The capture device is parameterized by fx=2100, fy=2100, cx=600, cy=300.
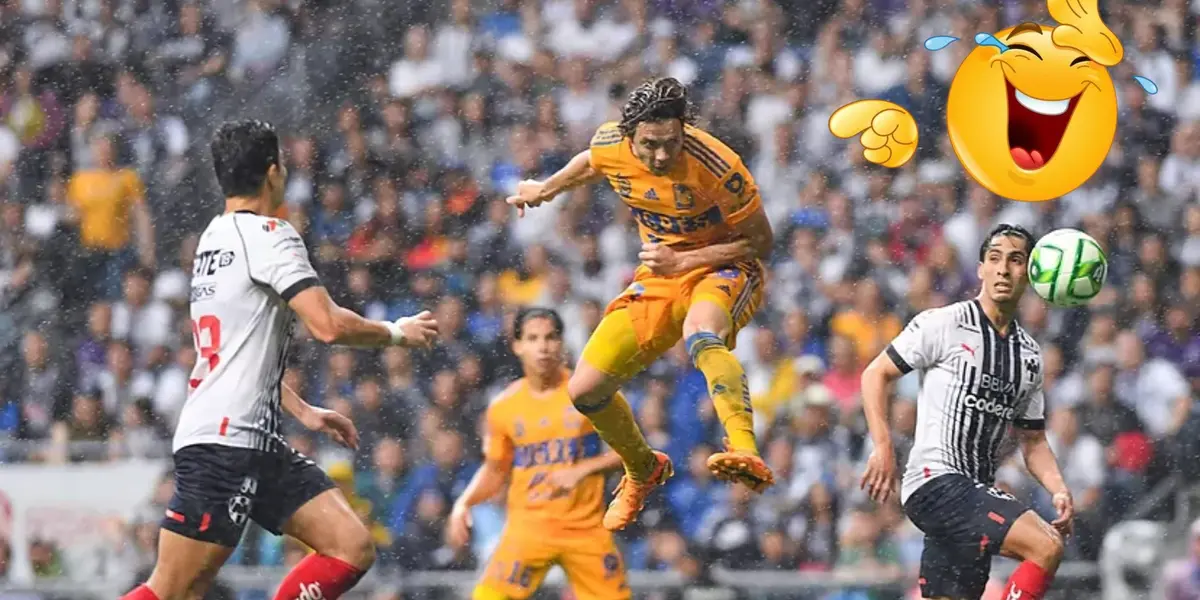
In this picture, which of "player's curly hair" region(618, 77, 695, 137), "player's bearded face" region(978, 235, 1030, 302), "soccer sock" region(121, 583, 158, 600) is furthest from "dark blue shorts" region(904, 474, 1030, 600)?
"soccer sock" region(121, 583, 158, 600)

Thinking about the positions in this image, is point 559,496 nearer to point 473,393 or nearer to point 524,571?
point 524,571

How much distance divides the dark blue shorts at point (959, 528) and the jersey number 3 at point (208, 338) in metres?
3.03

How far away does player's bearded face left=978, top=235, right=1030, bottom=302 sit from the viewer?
862cm

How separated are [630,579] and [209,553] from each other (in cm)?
511

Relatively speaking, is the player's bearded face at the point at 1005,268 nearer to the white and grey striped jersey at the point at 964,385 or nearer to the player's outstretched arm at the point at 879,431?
the white and grey striped jersey at the point at 964,385

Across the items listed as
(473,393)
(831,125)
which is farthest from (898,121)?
(473,393)

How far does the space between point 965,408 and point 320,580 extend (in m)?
2.80

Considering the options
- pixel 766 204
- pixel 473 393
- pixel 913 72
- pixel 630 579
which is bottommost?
pixel 630 579

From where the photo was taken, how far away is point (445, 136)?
631 inches

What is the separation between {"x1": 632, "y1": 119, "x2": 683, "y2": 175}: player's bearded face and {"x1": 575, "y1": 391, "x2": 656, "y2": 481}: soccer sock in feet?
3.73

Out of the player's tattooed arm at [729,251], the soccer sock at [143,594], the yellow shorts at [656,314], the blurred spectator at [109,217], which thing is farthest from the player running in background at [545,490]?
the blurred spectator at [109,217]

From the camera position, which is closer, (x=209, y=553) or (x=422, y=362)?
(x=209, y=553)

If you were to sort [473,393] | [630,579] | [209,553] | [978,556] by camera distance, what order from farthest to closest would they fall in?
[473,393] → [630,579] → [978,556] → [209,553]

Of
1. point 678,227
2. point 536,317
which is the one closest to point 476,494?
point 536,317
